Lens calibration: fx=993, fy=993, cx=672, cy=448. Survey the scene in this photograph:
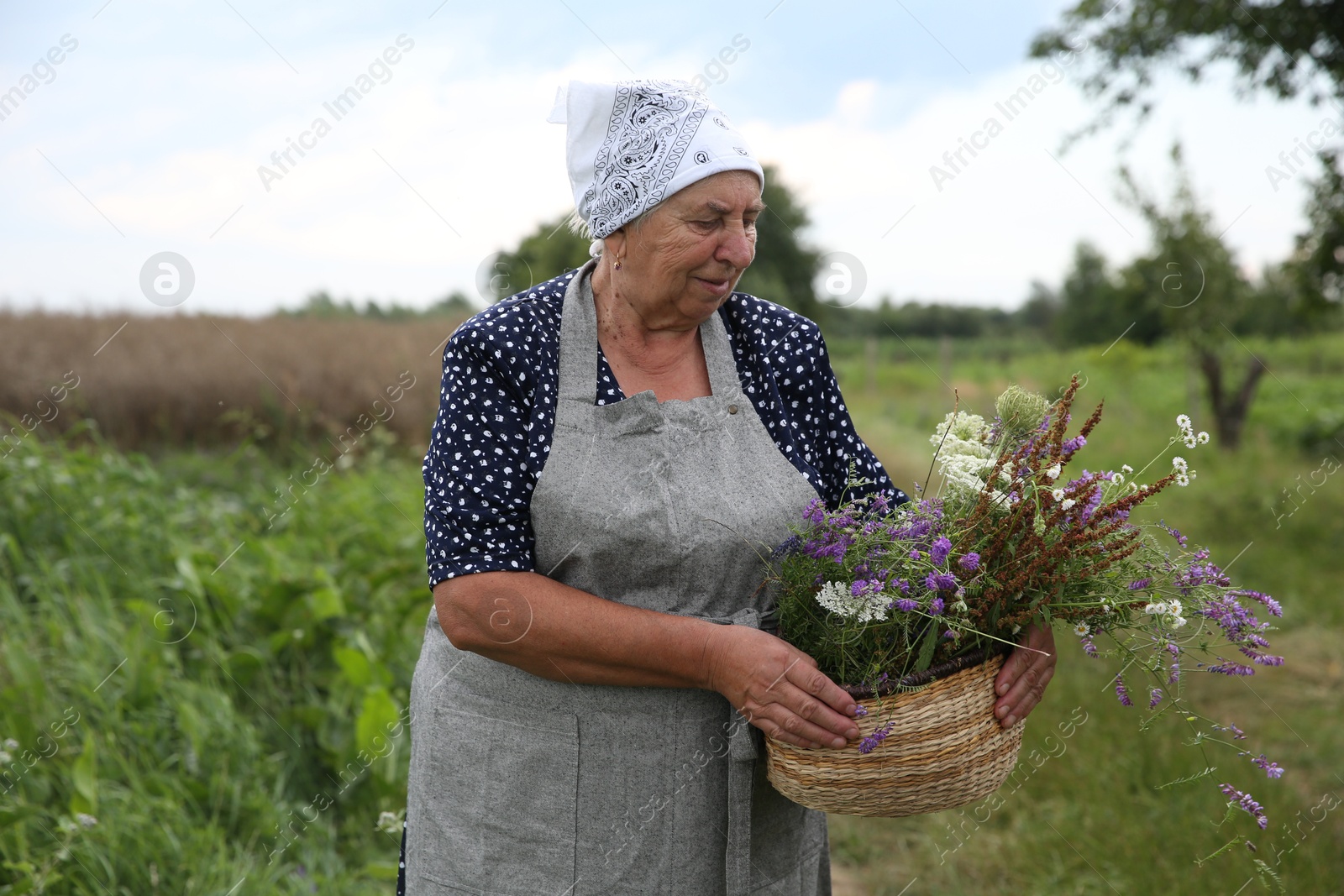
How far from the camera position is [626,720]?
5.79 ft

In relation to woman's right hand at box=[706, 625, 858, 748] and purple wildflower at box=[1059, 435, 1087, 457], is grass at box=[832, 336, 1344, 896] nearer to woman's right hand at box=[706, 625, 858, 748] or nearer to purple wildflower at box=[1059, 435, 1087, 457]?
purple wildflower at box=[1059, 435, 1087, 457]

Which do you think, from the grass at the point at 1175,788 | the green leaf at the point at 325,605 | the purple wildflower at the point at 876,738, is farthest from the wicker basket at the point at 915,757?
the green leaf at the point at 325,605

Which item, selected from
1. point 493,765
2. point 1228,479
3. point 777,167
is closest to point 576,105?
point 493,765

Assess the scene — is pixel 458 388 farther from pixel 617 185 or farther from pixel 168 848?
pixel 168 848

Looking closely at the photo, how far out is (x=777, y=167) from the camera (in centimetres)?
1189

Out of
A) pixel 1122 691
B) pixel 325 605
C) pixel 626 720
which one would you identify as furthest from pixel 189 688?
pixel 1122 691

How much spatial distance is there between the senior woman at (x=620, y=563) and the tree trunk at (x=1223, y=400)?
10.4m

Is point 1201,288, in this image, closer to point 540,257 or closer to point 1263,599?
point 540,257

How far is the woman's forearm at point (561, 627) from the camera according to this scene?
1.62 m

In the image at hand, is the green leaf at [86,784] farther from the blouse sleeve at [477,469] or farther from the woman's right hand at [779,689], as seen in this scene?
the woman's right hand at [779,689]

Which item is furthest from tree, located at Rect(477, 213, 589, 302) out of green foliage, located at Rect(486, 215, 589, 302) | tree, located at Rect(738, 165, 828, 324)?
tree, located at Rect(738, 165, 828, 324)

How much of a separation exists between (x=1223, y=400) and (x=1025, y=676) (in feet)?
36.3

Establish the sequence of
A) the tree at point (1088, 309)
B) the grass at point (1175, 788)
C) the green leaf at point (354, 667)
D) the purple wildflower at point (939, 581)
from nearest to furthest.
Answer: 1. the purple wildflower at point (939, 581)
2. the grass at point (1175, 788)
3. the green leaf at point (354, 667)
4. the tree at point (1088, 309)

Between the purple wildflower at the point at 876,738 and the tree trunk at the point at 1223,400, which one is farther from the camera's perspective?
the tree trunk at the point at 1223,400
